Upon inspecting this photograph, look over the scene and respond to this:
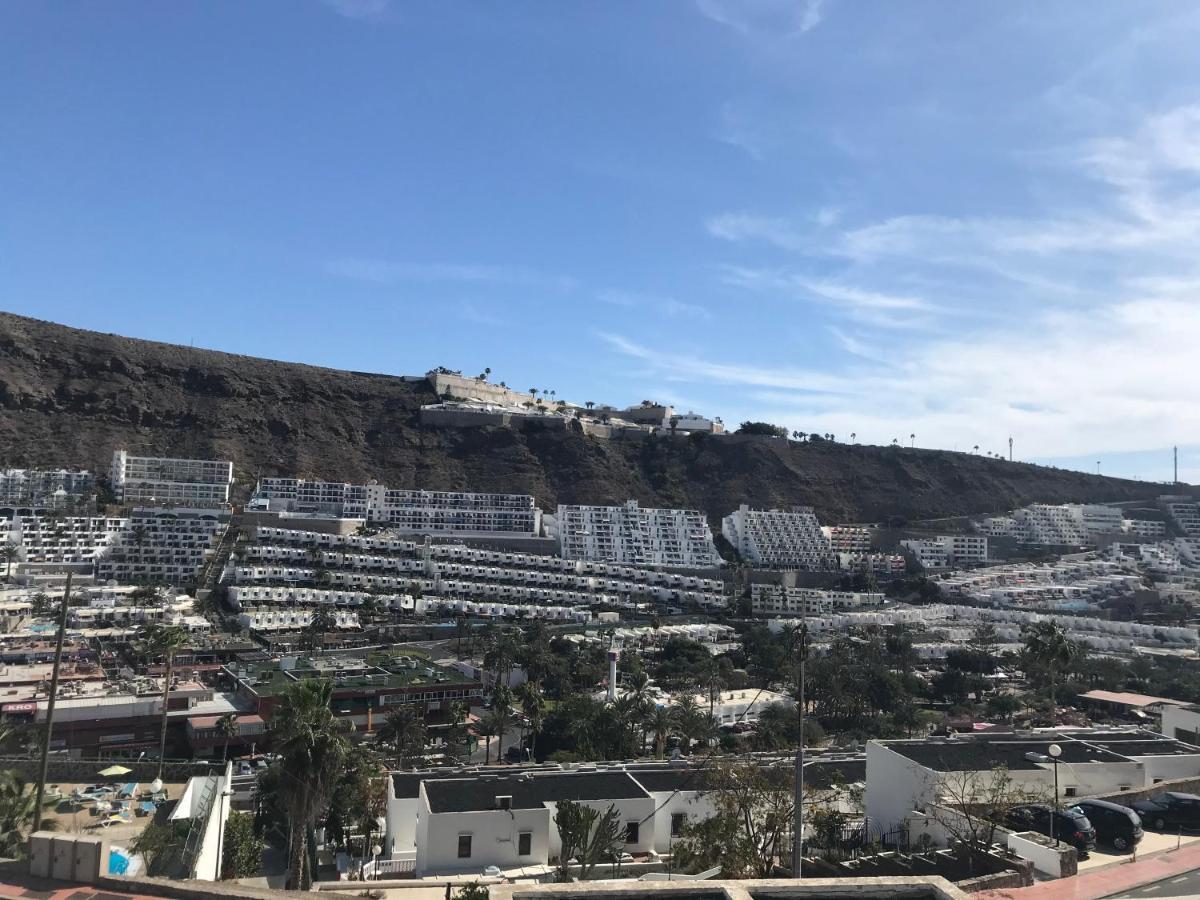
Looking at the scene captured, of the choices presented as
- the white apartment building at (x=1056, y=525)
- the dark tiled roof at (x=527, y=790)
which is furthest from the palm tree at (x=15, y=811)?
the white apartment building at (x=1056, y=525)

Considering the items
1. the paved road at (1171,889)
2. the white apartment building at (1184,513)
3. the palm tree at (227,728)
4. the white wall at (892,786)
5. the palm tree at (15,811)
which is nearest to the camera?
the paved road at (1171,889)

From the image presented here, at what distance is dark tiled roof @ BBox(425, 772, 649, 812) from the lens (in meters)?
21.1

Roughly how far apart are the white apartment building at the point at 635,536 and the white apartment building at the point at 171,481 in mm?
35807

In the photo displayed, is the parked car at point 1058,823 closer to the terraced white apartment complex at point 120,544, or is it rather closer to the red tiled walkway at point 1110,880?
the red tiled walkway at point 1110,880

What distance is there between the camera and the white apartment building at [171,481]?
90438 millimetres

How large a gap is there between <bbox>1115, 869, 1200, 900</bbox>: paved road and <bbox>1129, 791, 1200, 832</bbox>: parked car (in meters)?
3.34

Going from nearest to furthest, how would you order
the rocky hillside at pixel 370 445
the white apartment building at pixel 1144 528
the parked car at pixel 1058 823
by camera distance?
1. the parked car at pixel 1058 823
2. the rocky hillside at pixel 370 445
3. the white apartment building at pixel 1144 528

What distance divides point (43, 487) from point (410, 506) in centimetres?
3464

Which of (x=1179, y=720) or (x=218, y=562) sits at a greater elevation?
(x=218, y=562)

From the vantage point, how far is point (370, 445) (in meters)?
110

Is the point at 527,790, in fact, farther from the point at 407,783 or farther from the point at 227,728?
the point at 227,728

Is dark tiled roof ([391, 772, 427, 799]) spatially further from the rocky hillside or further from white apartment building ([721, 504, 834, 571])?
the rocky hillside

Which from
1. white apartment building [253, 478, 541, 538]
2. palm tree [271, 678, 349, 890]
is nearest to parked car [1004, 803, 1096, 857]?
palm tree [271, 678, 349, 890]

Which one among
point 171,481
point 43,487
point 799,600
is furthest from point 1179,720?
point 43,487
